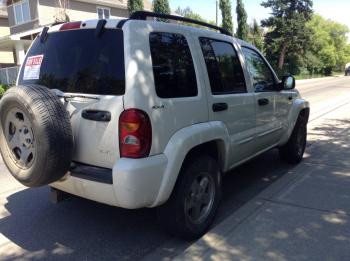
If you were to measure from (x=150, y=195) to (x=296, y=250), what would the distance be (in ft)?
4.70

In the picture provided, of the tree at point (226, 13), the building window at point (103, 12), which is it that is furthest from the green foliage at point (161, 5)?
the tree at point (226, 13)

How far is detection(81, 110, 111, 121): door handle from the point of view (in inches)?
126

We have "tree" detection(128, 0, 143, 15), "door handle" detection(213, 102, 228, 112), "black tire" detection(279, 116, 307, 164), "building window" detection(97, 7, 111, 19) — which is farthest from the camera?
"building window" detection(97, 7, 111, 19)

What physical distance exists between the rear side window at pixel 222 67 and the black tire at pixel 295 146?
204 cm

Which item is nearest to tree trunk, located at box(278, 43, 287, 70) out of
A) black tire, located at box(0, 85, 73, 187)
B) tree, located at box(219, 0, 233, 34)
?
tree, located at box(219, 0, 233, 34)

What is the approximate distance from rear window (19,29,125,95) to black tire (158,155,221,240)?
98cm

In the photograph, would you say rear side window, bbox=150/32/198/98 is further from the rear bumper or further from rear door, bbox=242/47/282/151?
rear door, bbox=242/47/282/151

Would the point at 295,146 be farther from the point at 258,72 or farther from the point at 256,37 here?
the point at 256,37

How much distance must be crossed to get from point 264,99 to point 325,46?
64661 millimetres

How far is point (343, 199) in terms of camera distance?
4793 millimetres

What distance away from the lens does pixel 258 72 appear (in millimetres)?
5098

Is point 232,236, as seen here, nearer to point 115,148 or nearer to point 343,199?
point 115,148

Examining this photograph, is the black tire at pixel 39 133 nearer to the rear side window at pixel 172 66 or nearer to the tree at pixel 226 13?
the rear side window at pixel 172 66

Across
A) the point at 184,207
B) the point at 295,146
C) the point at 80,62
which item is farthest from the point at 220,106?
the point at 295,146
